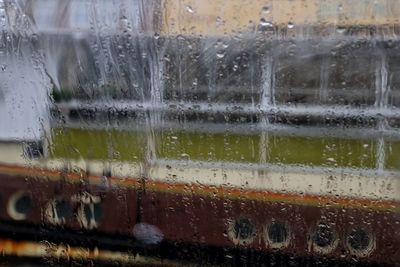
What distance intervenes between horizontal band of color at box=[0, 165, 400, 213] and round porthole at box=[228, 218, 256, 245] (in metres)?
0.09

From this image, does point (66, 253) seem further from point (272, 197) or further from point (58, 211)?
point (272, 197)

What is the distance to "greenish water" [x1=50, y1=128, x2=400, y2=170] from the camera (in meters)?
2.16

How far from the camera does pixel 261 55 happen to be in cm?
222

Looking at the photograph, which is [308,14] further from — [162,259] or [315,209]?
[162,259]

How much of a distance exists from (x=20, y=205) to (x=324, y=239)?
Answer: 115 centimetres

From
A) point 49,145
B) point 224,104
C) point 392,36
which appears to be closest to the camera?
point 392,36

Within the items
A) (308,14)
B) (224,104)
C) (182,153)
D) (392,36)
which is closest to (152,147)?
(182,153)

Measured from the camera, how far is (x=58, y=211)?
241cm

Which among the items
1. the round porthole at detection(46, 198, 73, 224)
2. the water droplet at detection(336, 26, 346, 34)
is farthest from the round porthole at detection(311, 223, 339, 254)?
the round porthole at detection(46, 198, 73, 224)

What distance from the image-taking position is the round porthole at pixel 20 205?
242cm

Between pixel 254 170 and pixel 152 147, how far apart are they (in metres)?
0.38

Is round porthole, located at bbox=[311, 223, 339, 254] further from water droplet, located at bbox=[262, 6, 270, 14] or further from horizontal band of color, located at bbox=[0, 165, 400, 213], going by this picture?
water droplet, located at bbox=[262, 6, 270, 14]

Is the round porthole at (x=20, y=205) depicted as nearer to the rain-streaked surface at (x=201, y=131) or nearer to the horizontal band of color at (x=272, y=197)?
the rain-streaked surface at (x=201, y=131)

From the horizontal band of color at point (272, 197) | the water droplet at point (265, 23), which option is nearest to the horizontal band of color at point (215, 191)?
the horizontal band of color at point (272, 197)
